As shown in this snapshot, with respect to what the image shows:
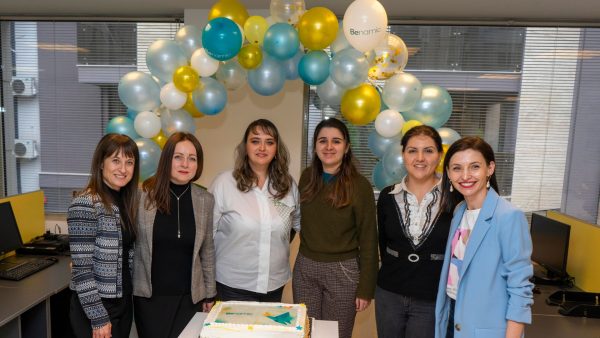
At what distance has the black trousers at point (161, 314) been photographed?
1781 millimetres

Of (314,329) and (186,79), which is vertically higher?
(186,79)

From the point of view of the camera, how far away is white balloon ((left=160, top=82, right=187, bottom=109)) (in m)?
2.45

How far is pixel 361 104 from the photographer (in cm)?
235

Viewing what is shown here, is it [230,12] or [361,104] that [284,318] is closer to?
[361,104]

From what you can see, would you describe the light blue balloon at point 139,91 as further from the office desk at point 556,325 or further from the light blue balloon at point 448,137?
the office desk at point 556,325

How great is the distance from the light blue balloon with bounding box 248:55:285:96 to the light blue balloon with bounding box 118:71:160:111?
60cm

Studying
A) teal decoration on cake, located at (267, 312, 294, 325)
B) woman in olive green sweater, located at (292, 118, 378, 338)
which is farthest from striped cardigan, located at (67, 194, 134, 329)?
woman in olive green sweater, located at (292, 118, 378, 338)

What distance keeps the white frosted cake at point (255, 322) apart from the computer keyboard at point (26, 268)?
163cm

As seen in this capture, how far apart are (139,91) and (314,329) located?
1.74 metres

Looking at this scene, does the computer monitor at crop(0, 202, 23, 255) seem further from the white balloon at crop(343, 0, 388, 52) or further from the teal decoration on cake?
the white balloon at crop(343, 0, 388, 52)

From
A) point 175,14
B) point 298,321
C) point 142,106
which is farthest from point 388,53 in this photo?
point 175,14

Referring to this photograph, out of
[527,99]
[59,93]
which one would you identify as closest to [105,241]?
[59,93]

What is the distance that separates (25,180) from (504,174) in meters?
4.36

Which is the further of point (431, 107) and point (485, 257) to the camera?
point (431, 107)
